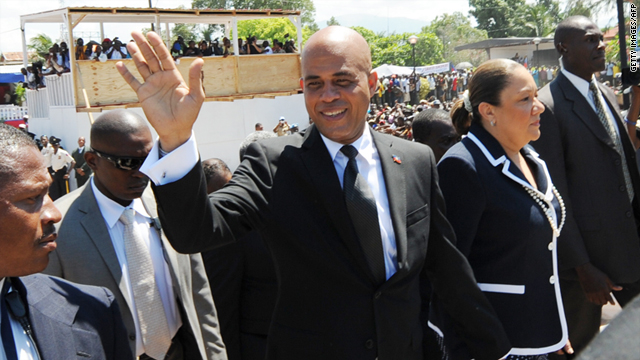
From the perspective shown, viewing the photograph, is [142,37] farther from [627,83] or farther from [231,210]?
[627,83]

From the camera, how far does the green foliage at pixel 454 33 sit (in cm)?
9027

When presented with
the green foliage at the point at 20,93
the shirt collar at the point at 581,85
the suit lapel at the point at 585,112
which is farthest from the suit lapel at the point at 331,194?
the green foliage at the point at 20,93

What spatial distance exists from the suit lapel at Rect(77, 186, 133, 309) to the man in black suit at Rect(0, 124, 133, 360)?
0.93 m

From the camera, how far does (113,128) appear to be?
3166 millimetres

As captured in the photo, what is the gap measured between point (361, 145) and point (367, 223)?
37 centimetres

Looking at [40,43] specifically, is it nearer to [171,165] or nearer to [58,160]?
[58,160]

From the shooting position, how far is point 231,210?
2.14 meters

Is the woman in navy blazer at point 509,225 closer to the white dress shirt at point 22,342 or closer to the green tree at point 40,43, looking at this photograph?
the white dress shirt at point 22,342

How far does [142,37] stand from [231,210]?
65cm

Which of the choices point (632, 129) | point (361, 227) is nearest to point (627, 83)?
A: point (632, 129)

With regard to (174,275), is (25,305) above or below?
above

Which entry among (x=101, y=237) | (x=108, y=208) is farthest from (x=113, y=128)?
(x=101, y=237)

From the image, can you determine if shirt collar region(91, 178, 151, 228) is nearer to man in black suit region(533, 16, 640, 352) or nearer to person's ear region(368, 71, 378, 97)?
person's ear region(368, 71, 378, 97)

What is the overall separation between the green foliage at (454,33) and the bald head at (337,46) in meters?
86.2
